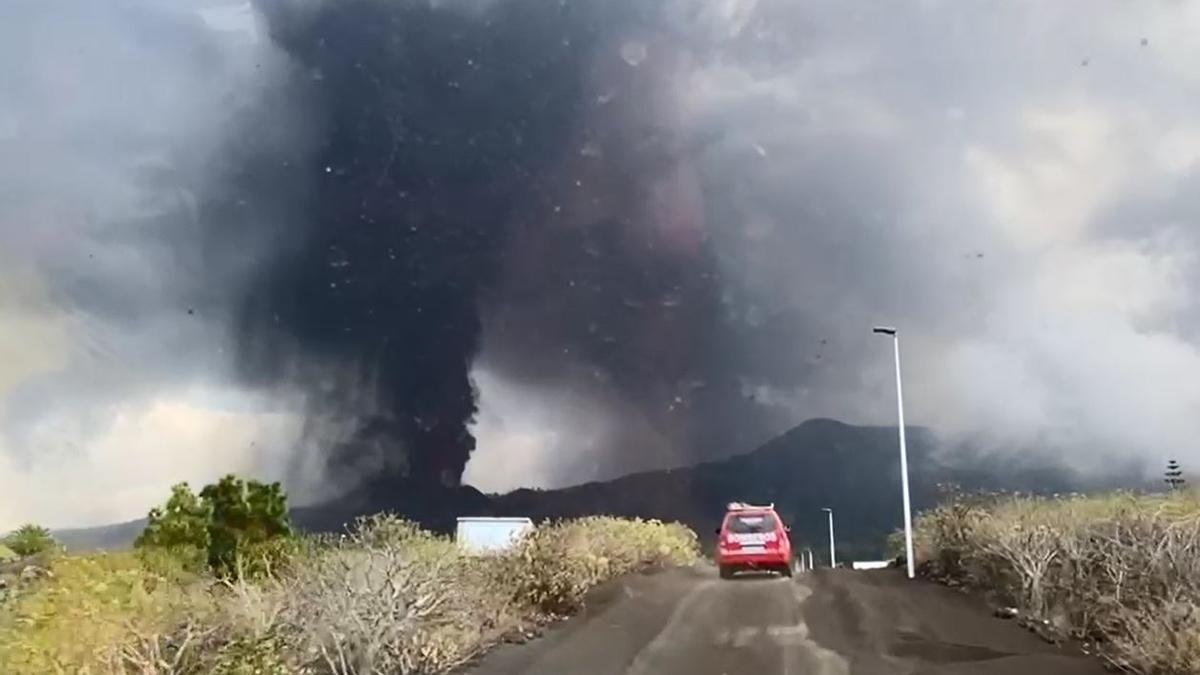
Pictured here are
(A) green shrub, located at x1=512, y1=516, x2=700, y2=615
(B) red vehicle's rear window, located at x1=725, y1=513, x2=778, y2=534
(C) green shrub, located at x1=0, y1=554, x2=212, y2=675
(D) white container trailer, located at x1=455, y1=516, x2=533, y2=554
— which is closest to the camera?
(C) green shrub, located at x1=0, y1=554, x2=212, y2=675

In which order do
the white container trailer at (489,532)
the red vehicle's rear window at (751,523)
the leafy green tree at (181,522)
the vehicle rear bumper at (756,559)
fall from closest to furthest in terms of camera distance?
1. the white container trailer at (489,532)
2. the vehicle rear bumper at (756,559)
3. the red vehicle's rear window at (751,523)
4. the leafy green tree at (181,522)

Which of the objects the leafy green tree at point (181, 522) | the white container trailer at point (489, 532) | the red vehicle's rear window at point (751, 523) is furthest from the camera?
the leafy green tree at point (181, 522)

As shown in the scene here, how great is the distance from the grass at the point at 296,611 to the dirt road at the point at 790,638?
3.13ft

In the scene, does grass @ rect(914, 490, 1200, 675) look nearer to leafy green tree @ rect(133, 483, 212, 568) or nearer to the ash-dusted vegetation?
the ash-dusted vegetation

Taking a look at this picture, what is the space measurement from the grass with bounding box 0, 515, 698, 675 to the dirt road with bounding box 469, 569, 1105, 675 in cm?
95

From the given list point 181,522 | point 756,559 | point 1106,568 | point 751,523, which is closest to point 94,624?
point 1106,568

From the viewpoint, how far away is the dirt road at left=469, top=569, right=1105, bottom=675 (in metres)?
14.7

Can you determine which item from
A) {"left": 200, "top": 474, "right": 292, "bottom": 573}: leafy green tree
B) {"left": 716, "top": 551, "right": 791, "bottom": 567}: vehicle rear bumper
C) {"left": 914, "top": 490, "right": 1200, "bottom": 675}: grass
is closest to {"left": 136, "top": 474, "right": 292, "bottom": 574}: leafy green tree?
{"left": 200, "top": 474, "right": 292, "bottom": 573}: leafy green tree

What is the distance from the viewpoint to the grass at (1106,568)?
13.2 meters

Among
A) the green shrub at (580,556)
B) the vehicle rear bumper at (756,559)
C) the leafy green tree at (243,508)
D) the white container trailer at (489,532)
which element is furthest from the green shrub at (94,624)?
the leafy green tree at (243,508)

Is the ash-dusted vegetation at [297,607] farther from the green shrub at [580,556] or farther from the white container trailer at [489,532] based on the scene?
the white container trailer at [489,532]

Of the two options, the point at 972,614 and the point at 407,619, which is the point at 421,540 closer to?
the point at 407,619

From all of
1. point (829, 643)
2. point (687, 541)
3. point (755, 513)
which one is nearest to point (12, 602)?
point (829, 643)

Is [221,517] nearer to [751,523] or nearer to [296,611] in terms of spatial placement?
[751,523]
